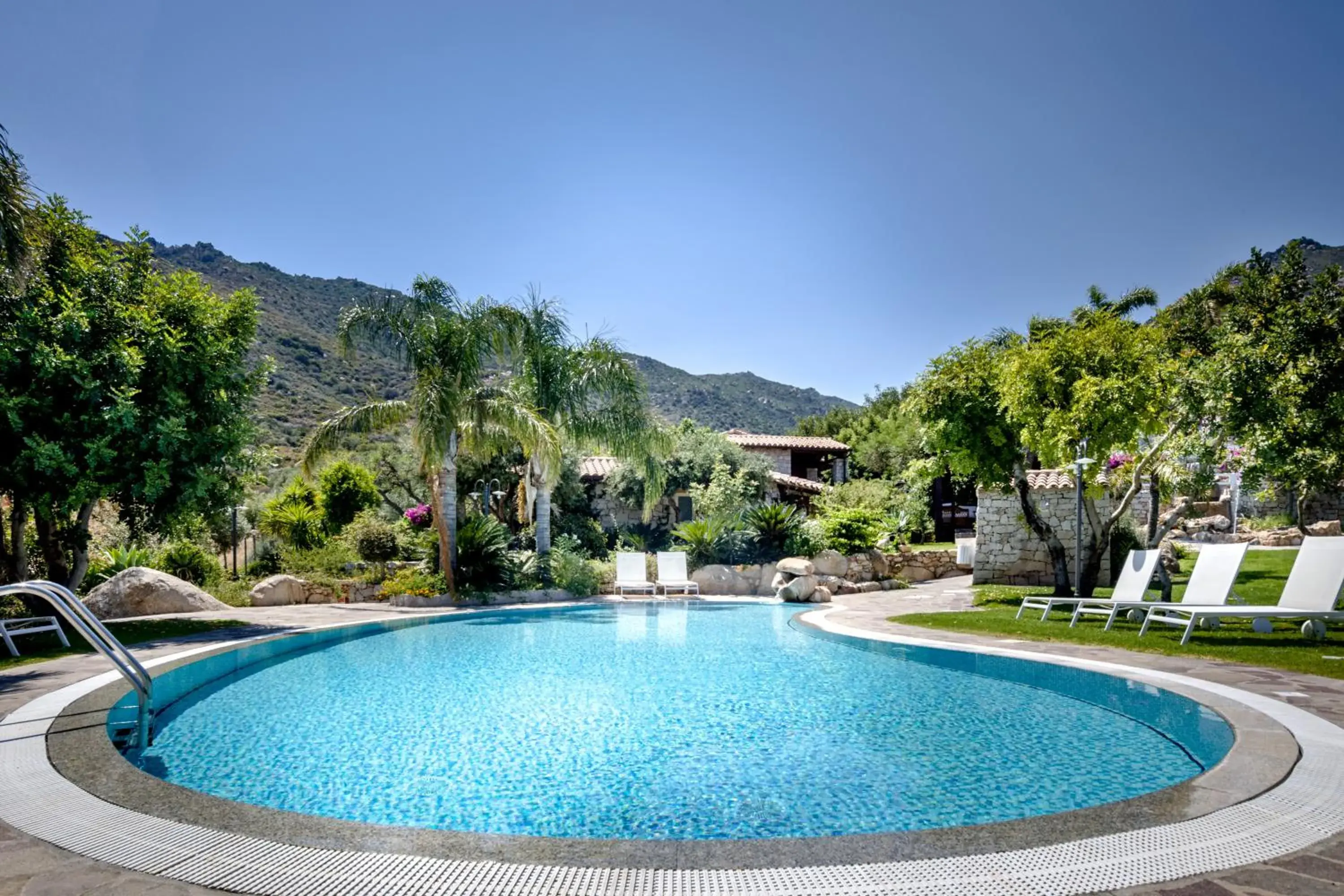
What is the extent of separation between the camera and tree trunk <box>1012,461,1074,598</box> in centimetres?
1424

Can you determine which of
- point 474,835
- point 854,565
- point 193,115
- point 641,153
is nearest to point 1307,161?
point 854,565

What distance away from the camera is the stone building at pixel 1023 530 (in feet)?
54.7

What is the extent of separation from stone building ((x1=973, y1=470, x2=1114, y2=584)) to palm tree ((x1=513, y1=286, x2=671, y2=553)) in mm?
8172

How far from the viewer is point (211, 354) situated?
1144cm

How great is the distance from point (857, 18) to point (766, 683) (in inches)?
504

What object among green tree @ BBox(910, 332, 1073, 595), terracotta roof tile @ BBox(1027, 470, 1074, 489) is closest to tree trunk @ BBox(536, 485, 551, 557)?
green tree @ BBox(910, 332, 1073, 595)

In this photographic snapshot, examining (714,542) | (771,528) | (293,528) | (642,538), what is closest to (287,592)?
(293,528)

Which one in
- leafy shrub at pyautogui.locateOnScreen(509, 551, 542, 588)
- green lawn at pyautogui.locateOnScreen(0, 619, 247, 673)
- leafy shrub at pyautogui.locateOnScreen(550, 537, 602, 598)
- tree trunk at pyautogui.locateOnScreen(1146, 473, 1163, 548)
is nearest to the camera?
green lawn at pyautogui.locateOnScreen(0, 619, 247, 673)

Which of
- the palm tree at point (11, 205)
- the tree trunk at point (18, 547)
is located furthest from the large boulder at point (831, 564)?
the palm tree at point (11, 205)

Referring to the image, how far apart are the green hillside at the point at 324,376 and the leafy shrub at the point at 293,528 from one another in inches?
270

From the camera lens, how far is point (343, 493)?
22.7 m

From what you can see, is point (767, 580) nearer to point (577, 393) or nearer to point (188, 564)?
point (577, 393)

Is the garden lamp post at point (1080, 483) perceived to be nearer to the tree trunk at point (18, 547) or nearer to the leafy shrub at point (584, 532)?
the leafy shrub at point (584, 532)

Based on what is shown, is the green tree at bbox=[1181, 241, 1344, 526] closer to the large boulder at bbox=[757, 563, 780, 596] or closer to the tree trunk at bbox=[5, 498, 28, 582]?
the large boulder at bbox=[757, 563, 780, 596]
